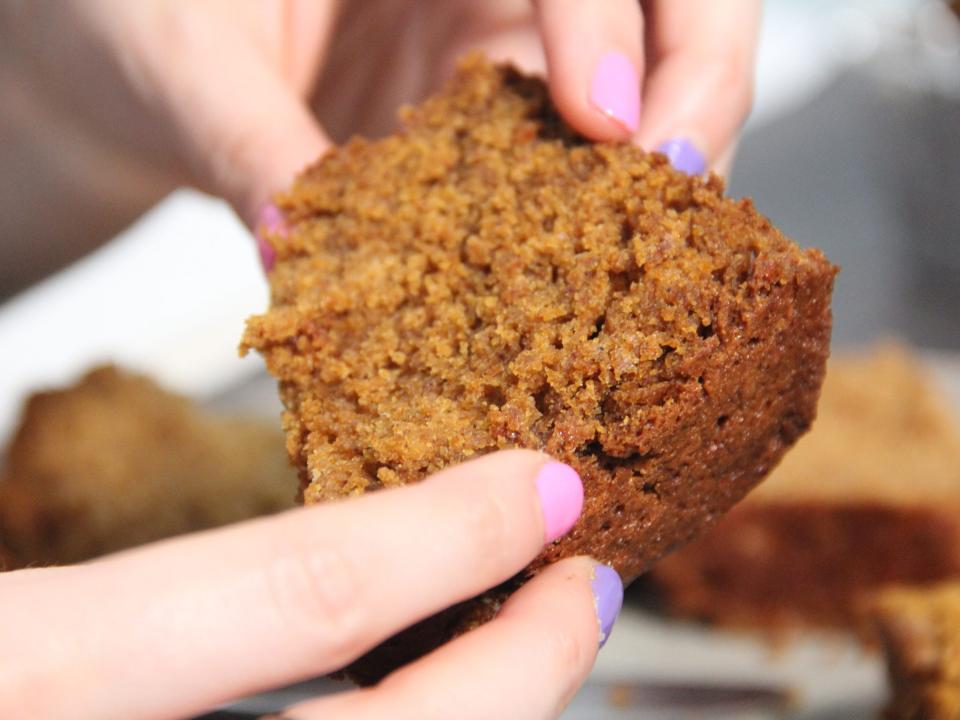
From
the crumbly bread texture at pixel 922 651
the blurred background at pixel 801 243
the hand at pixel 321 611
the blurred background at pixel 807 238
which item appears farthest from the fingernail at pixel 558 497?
the blurred background at pixel 807 238

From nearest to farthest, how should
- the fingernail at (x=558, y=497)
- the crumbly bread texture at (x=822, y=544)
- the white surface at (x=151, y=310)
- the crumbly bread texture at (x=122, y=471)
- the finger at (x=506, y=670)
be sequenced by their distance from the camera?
the finger at (x=506, y=670), the fingernail at (x=558, y=497), the crumbly bread texture at (x=122, y=471), the crumbly bread texture at (x=822, y=544), the white surface at (x=151, y=310)

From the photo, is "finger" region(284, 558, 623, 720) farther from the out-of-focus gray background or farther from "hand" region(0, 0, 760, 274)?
the out-of-focus gray background

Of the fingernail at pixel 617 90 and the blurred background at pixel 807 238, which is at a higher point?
the blurred background at pixel 807 238

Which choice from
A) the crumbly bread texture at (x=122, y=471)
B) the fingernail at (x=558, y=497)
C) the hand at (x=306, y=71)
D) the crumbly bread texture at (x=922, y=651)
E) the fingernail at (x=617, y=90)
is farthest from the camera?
the crumbly bread texture at (x=122, y=471)

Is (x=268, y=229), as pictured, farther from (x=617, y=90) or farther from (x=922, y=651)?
(x=922, y=651)

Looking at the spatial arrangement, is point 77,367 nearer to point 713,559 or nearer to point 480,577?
Result: point 713,559

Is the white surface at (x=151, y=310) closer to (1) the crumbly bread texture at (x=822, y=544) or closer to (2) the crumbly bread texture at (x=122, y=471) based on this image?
(2) the crumbly bread texture at (x=122, y=471)

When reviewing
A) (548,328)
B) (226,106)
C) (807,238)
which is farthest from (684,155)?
(807,238)
